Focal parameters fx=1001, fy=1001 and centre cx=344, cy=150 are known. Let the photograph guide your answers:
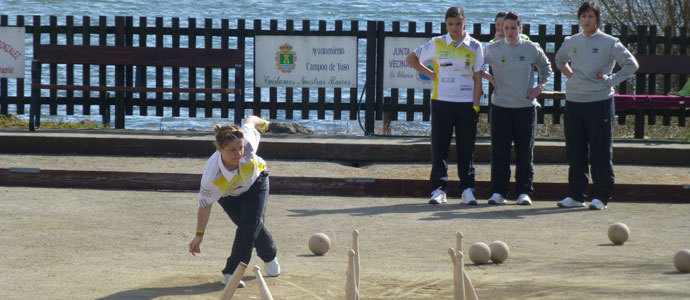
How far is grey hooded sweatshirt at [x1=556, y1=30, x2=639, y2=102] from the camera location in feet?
29.6

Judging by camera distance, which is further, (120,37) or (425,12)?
(425,12)

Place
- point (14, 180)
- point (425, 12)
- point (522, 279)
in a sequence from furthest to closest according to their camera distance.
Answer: point (425, 12)
point (14, 180)
point (522, 279)

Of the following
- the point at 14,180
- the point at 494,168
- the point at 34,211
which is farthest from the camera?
the point at 14,180

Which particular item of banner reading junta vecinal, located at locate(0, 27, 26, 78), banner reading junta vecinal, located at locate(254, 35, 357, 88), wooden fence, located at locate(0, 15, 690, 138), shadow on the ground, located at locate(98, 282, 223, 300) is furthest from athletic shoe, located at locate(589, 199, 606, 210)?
banner reading junta vecinal, located at locate(0, 27, 26, 78)

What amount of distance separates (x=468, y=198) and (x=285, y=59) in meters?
4.97

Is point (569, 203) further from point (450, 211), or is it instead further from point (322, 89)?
point (322, 89)

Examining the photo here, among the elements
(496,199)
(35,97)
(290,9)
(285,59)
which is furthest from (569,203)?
(290,9)

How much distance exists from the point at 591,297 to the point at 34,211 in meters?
5.25

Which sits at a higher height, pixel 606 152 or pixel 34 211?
pixel 606 152

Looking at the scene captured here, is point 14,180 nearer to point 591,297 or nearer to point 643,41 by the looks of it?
point 591,297

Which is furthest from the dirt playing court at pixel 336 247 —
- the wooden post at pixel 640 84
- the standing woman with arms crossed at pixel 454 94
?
the wooden post at pixel 640 84

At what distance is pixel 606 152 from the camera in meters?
9.20

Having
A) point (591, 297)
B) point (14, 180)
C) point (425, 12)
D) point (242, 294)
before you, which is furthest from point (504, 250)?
point (425, 12)

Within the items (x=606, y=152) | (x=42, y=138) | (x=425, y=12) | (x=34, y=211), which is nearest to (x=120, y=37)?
(x=42, y=138)
